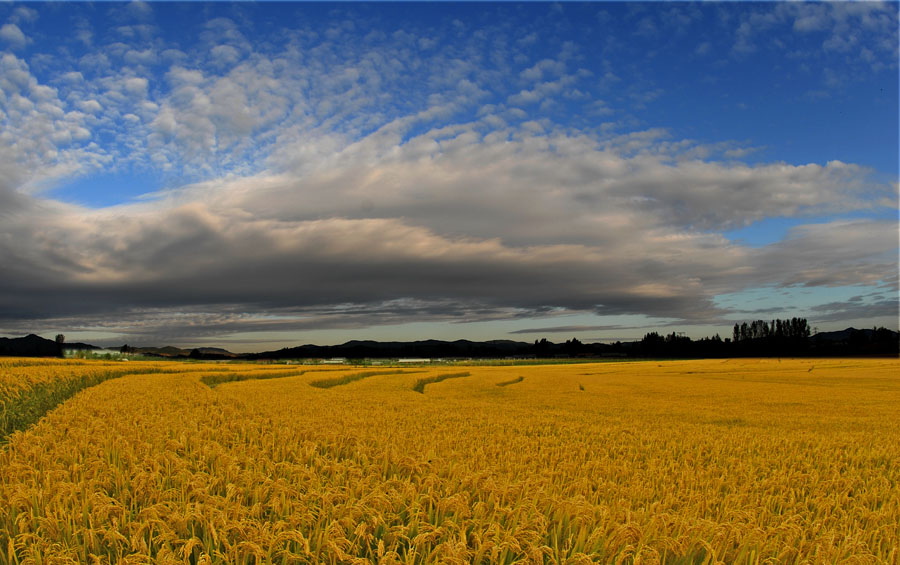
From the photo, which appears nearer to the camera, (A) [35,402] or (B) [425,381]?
(A) [35,402]

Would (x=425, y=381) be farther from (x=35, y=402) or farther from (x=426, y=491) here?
(x=426, y=491)

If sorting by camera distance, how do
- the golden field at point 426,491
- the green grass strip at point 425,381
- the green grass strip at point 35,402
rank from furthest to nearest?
the green grass strip at point 425,381, the green grass strip at point 35,402, the golden field at point 426,491

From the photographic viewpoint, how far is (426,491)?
5.71 m

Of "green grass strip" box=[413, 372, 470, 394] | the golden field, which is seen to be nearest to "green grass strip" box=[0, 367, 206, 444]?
the golden field

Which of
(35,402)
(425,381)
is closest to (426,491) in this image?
(35,402)

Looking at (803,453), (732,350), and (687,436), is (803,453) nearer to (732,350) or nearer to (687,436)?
(687,436)

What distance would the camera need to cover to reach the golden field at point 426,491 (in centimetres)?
441

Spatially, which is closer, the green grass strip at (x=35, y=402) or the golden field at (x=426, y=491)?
the golden field at (x=426, y=491)

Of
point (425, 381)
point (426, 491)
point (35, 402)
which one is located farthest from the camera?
point (425, 381)

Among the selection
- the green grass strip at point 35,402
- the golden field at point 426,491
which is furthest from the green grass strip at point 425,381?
the golden field at point 426,491

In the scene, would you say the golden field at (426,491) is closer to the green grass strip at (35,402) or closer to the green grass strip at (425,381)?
the green grass strip at (35,402)

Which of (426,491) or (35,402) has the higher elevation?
(426,491)

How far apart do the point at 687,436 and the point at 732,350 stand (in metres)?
167

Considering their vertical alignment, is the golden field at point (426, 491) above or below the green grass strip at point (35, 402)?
above
